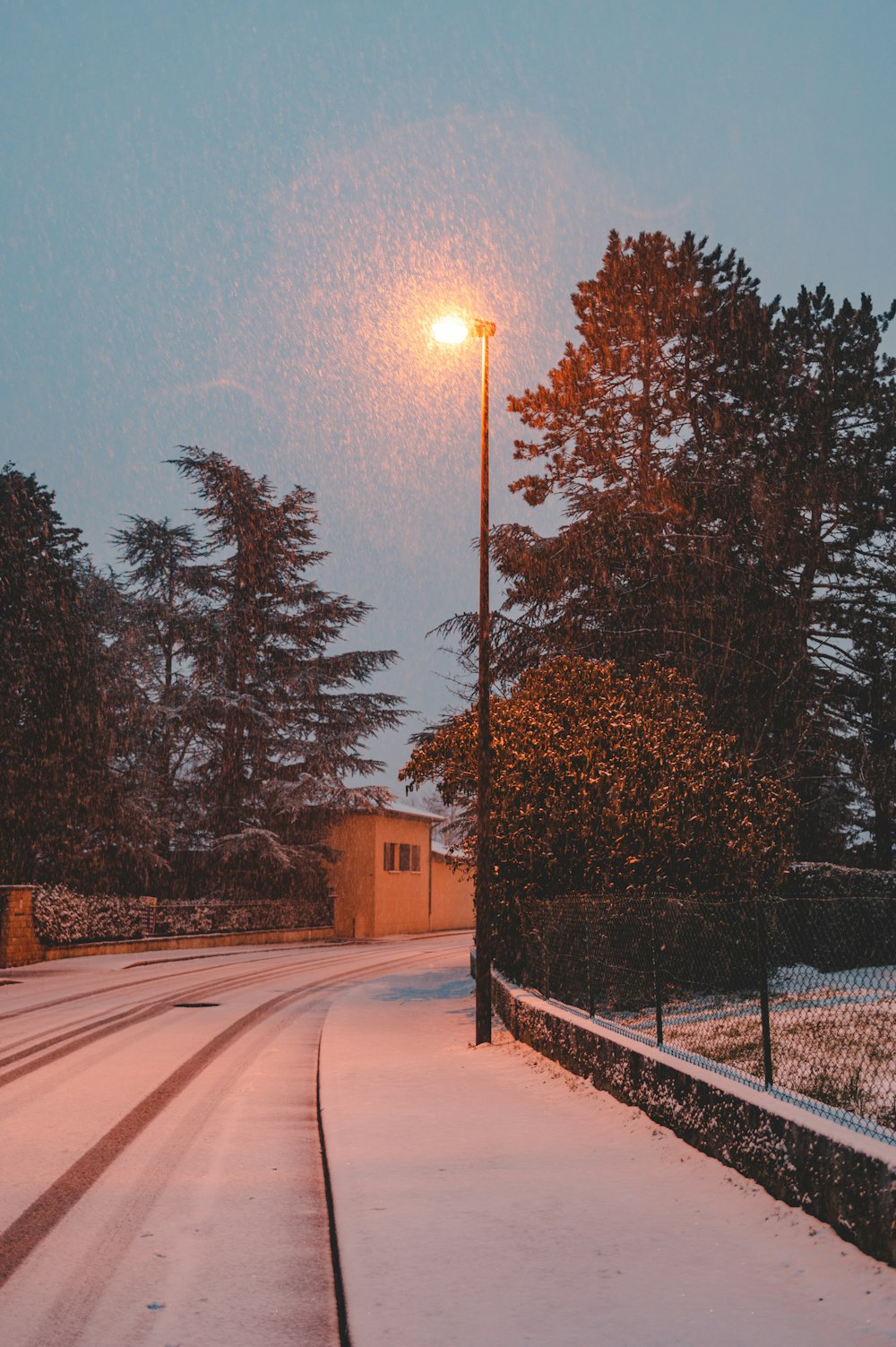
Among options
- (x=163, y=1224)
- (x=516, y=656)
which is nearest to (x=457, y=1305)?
(x=163, y=1224)

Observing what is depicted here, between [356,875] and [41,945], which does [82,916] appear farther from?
[356,875]

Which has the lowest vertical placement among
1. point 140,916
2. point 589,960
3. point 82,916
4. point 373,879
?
point 140,916

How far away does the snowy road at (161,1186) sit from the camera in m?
4.86

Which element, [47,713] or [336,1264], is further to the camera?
[47,713]

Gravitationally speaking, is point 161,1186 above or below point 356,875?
below

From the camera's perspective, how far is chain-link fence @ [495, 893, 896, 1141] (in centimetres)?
865

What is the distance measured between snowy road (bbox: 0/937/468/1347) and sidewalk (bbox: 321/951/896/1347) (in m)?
0.34

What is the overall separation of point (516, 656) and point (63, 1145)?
18.6 metres

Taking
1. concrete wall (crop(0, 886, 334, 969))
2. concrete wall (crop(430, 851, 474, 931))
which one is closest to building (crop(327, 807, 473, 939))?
concrete wall (crop(430, 851, 474, 931))

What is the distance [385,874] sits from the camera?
5050 centimetres

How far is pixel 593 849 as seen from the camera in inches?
618

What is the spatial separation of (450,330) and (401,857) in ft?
134

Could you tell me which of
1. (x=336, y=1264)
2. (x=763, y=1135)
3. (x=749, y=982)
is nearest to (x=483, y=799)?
(x=749, y=982)

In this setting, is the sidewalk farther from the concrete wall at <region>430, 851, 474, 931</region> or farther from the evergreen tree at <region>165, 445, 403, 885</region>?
the concrete wall at <region>430, 851, 474, 931</region>
